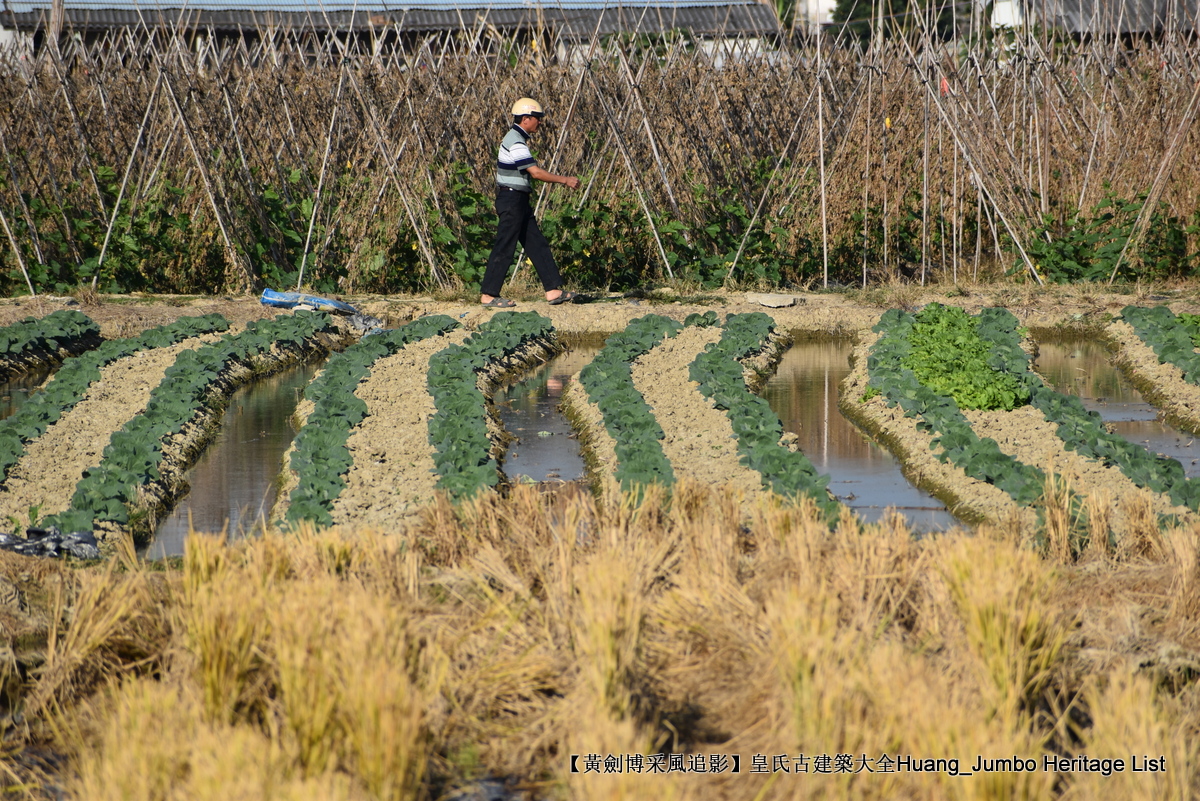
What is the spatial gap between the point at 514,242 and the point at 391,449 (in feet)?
14.1

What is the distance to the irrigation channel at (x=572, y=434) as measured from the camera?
203 inches

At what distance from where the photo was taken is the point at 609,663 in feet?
9.29

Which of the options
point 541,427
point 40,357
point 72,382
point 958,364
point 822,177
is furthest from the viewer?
point 822,177

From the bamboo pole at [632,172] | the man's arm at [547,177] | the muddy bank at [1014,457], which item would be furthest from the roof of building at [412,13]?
the muddy bank at [1014,457]

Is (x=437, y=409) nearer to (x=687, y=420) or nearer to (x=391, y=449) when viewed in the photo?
(x=391, y=449)

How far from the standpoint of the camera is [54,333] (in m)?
8.40

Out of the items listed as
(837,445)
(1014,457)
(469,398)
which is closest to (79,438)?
(469,398)

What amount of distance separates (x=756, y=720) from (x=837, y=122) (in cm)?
916

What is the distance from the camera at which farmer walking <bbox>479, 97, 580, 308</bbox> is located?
9406 mm

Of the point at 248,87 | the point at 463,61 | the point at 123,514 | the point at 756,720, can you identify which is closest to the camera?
the point at 756,720

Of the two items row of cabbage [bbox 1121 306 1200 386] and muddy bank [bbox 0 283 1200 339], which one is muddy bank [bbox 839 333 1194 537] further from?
muddy bank [bbox 0 283 1200 339]

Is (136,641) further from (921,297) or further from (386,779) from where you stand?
(921,297)

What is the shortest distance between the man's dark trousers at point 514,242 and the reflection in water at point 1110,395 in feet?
12.6

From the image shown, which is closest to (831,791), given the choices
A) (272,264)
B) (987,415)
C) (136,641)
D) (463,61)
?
(136,641)
